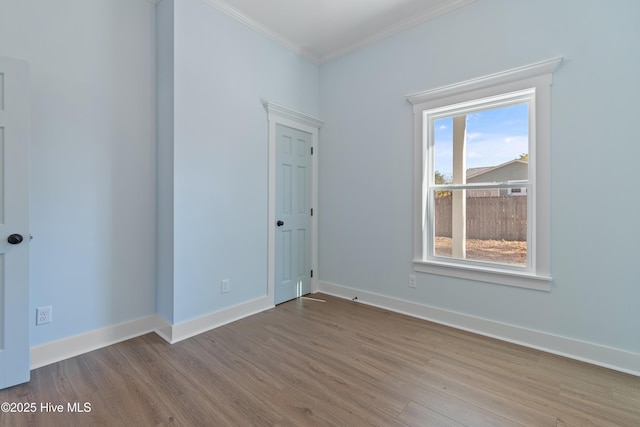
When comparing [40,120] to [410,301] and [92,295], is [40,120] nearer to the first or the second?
[92,295]

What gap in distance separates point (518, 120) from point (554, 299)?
1558 mm

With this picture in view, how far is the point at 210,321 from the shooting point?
2.77 meters

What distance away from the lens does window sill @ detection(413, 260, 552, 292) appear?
7.89ft

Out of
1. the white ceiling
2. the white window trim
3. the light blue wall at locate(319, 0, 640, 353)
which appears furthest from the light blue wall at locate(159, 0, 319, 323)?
the white window trim

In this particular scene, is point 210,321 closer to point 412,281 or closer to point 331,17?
point 412,281

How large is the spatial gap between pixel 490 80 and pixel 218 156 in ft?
8.64

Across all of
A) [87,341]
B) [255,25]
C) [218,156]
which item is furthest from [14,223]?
[255,25]

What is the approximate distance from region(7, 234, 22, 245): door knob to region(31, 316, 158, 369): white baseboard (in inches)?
33.1

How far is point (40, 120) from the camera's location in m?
2.13

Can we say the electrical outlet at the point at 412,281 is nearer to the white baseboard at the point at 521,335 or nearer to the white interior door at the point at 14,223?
the white baseboard at the point at 521,335

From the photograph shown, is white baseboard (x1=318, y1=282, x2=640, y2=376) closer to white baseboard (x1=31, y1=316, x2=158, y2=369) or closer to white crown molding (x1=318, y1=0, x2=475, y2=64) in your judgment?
white baseboard (x1=31, y1=316, x2=158, y2=369)

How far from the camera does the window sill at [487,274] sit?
2.40 m

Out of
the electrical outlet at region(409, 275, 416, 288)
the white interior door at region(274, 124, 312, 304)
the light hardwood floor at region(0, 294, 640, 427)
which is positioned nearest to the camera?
the light hardwood floor at region(0, 294, 640, 427)

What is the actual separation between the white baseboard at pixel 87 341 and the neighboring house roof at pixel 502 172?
11.0 feet
